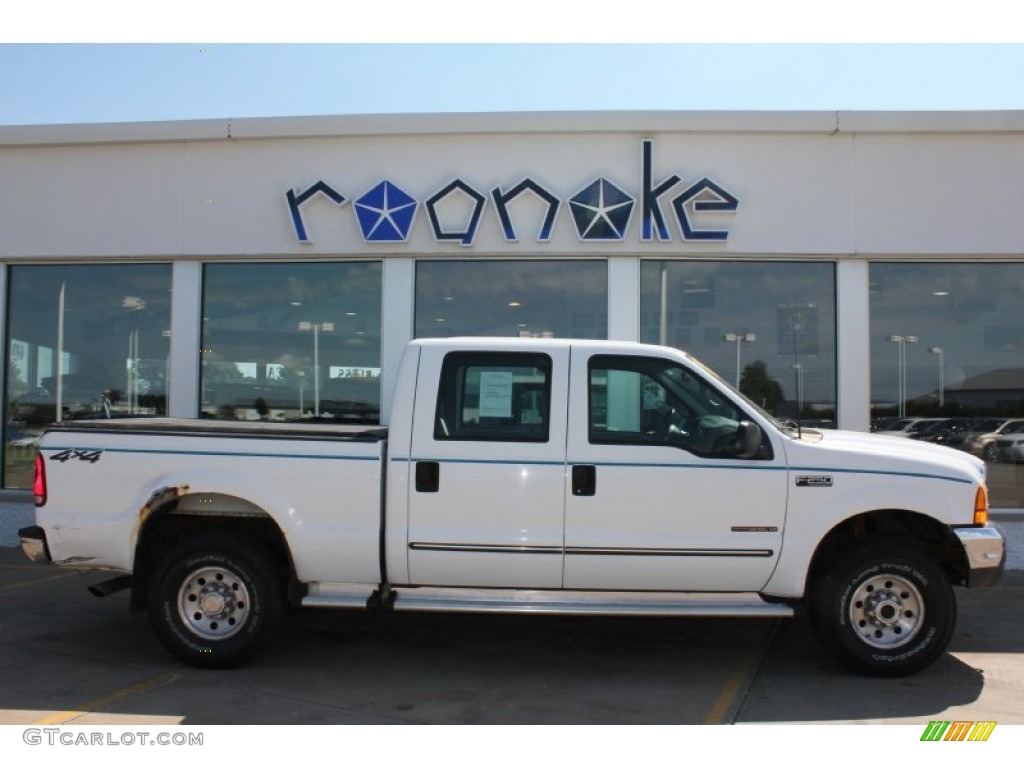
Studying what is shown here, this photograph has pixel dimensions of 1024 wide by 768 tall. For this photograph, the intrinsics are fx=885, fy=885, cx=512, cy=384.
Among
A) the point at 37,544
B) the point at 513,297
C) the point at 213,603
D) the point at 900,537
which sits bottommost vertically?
the point at 213,603

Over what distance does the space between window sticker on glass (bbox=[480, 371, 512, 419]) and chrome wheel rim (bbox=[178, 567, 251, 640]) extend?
1921mm

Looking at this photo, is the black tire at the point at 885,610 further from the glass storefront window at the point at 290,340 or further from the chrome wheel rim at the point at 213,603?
the glass storefront window at the point at 290,340

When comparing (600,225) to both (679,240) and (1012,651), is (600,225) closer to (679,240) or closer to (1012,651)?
(679,240)

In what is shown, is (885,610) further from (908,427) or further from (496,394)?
(908,427)

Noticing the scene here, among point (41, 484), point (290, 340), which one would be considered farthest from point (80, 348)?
point (41, 484)

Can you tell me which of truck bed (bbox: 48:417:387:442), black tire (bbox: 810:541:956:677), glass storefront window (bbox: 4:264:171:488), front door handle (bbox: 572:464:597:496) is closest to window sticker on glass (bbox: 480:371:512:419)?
front door handle (bbox: 572:464:597:496)

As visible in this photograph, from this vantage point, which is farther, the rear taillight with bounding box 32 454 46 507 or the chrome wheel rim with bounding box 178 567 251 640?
the rear taillight with bounding box 32 454 46 507

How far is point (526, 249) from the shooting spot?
34.8ft

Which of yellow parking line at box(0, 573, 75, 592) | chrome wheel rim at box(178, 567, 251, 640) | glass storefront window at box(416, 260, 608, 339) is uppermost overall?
glass storefront window at box(416, 260, 608, 339)

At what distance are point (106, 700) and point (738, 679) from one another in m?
3.79

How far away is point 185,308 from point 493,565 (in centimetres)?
724

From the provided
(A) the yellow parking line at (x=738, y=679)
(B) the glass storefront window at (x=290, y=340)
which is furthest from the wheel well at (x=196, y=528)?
(B) the glass storefront window at (x=290, y=340)

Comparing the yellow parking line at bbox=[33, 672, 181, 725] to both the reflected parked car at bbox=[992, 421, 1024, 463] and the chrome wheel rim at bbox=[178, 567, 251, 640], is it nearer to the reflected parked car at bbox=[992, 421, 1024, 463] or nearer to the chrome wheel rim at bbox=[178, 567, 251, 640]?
the chrome wheel rim at bbox=[178, 567, 251, 640]

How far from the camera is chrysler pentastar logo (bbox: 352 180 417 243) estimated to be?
10672 mm
